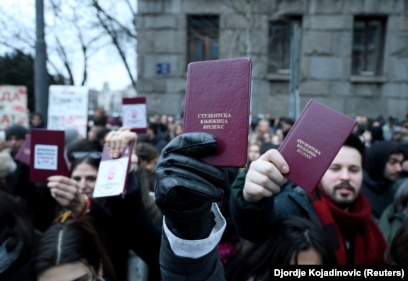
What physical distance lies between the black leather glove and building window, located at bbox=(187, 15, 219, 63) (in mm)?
11966

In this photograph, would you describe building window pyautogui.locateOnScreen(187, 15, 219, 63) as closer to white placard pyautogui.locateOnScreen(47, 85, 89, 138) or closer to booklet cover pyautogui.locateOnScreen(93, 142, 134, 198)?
white placard pyautogui.locateOnScreen(47, 85, 89, 138)

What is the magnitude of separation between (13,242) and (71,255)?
412 millimetres

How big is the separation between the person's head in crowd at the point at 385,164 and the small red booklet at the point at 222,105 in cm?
323

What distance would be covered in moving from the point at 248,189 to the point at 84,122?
4768 millimetres

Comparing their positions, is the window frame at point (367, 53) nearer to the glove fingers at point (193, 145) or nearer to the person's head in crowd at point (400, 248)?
the person's head in crowd at point (400, 248)

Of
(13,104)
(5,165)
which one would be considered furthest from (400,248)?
(13,104)

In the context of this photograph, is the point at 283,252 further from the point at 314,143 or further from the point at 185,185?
the point at 185,185

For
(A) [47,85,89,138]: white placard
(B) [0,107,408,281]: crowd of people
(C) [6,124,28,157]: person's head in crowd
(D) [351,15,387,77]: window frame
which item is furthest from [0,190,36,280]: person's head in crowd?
(D) [351,15,387,77]: window frame

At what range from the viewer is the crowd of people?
119cm

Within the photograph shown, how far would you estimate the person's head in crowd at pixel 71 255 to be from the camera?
1.93 meters

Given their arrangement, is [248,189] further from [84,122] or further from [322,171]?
[84,122]

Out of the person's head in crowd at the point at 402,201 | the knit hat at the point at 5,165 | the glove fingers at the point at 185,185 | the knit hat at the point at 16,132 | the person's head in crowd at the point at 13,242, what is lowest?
the person's head in crowd at the point at 13,242

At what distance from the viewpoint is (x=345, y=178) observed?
235 centimetres

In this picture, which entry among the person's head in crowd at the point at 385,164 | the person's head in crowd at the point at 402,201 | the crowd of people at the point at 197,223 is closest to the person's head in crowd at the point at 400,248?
the crowd of people at the point at 197,223
